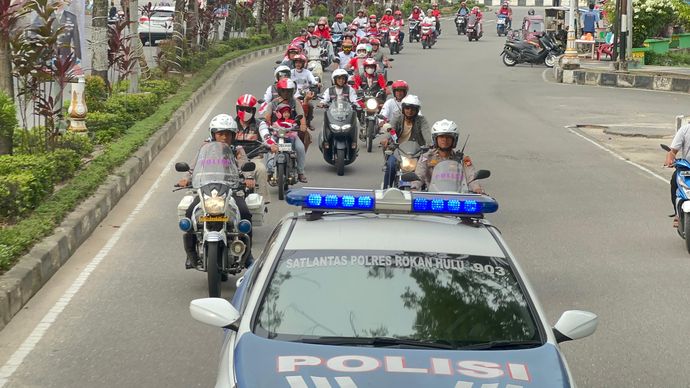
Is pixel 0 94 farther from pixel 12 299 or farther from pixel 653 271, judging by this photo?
pixel 653 271

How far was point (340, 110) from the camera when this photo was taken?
19156 millimetres

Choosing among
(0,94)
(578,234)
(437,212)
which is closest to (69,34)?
(0,94)

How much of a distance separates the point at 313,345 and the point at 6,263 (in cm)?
558

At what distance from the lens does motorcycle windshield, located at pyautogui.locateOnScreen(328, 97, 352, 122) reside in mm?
18953

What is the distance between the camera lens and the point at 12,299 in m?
10.0

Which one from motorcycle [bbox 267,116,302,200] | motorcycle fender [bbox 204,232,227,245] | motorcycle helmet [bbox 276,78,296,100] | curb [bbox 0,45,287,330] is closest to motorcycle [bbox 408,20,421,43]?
curb [bbox 0,45,287,330]

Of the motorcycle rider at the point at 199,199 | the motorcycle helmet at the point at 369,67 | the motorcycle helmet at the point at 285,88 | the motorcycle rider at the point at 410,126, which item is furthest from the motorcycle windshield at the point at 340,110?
the motorcycle rider at the point at 199,199

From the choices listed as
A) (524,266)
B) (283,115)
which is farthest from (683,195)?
(283,115)

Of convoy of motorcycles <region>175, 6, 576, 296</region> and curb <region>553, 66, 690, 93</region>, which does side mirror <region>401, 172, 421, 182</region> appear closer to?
convoy of motorcycles <region>175, 6, 576, 296</region>

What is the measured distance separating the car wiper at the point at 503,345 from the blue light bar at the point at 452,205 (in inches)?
40.8

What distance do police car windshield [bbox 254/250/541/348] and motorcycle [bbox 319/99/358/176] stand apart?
40.9ft

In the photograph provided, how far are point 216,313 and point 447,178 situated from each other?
214 inches

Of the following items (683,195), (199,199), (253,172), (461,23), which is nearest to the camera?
(199,199)

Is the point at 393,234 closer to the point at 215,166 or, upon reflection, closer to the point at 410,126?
the point at 215,166
